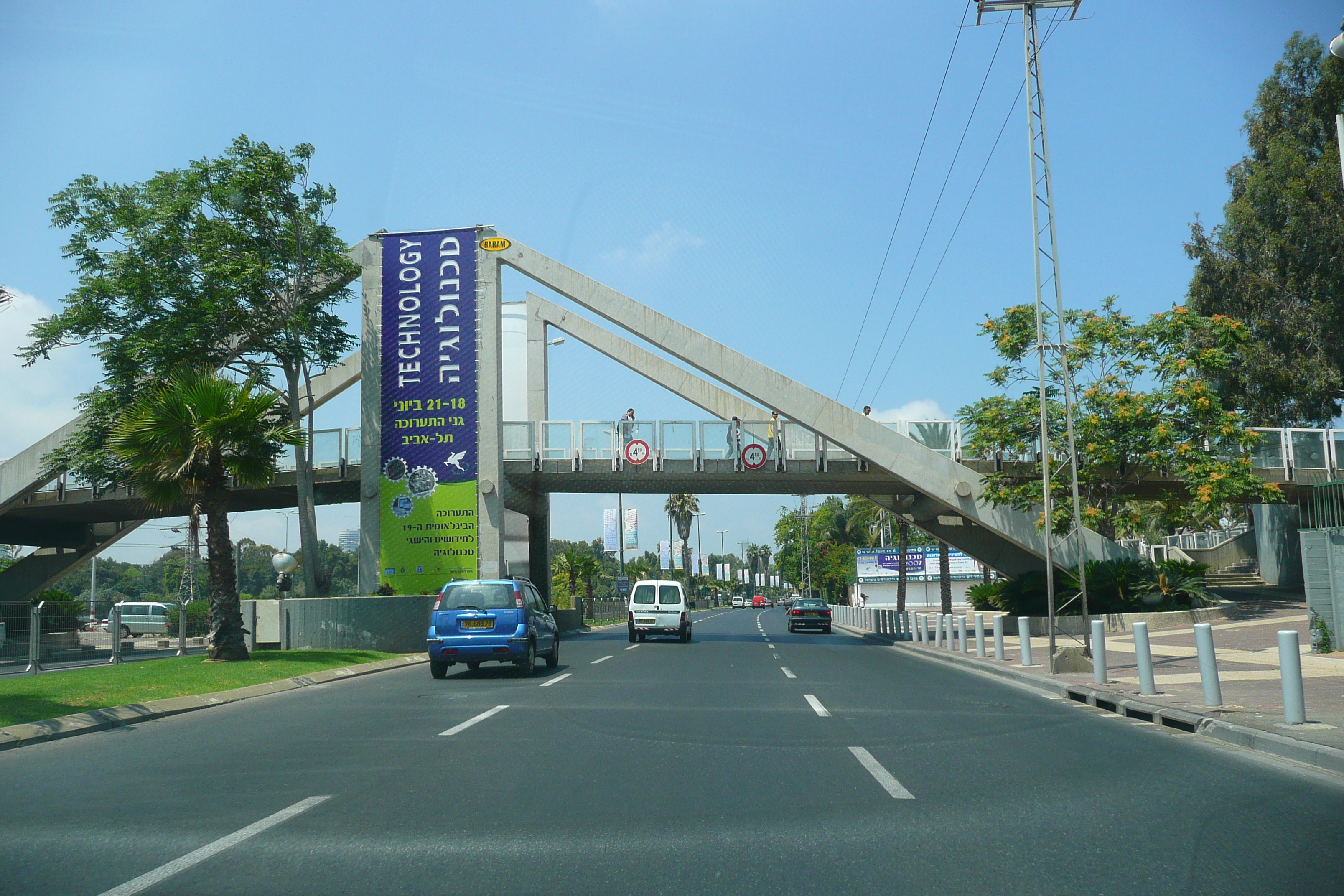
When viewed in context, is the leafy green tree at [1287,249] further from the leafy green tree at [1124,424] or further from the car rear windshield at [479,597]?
the car rear windshield at [479,597]

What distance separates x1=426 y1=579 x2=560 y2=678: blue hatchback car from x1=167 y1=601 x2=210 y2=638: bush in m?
27.7

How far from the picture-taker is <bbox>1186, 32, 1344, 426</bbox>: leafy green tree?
3806 cm

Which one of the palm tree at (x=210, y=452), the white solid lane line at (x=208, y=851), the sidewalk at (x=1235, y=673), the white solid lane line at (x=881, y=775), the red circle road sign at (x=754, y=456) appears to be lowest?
the sidewalk at (x=1235, y=673)

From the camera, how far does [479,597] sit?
1809cm

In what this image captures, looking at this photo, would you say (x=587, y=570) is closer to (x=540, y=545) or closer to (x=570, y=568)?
(x=570, y=568)

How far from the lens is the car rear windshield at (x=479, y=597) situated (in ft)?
59.1

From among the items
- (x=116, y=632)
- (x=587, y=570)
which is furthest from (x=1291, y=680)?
(x=587, y=570)

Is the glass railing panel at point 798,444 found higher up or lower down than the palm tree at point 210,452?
higher up

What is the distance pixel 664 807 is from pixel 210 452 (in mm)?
16404

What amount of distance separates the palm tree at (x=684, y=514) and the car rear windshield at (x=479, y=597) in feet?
233

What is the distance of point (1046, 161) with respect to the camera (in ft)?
61.2

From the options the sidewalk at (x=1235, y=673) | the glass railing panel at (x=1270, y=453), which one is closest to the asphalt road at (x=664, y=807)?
the sidewalk at (x=1235, y=673)

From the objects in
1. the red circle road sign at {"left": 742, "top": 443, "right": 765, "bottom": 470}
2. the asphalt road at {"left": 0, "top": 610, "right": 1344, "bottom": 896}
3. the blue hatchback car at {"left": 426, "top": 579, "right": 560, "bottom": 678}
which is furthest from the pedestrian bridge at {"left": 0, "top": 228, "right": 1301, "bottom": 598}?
the asphalt road at {"left": 0, "top": 610, "right": 1344, "bottom": 896}

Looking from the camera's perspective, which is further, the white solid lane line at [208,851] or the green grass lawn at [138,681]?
the green grass lawn at [138,681]
